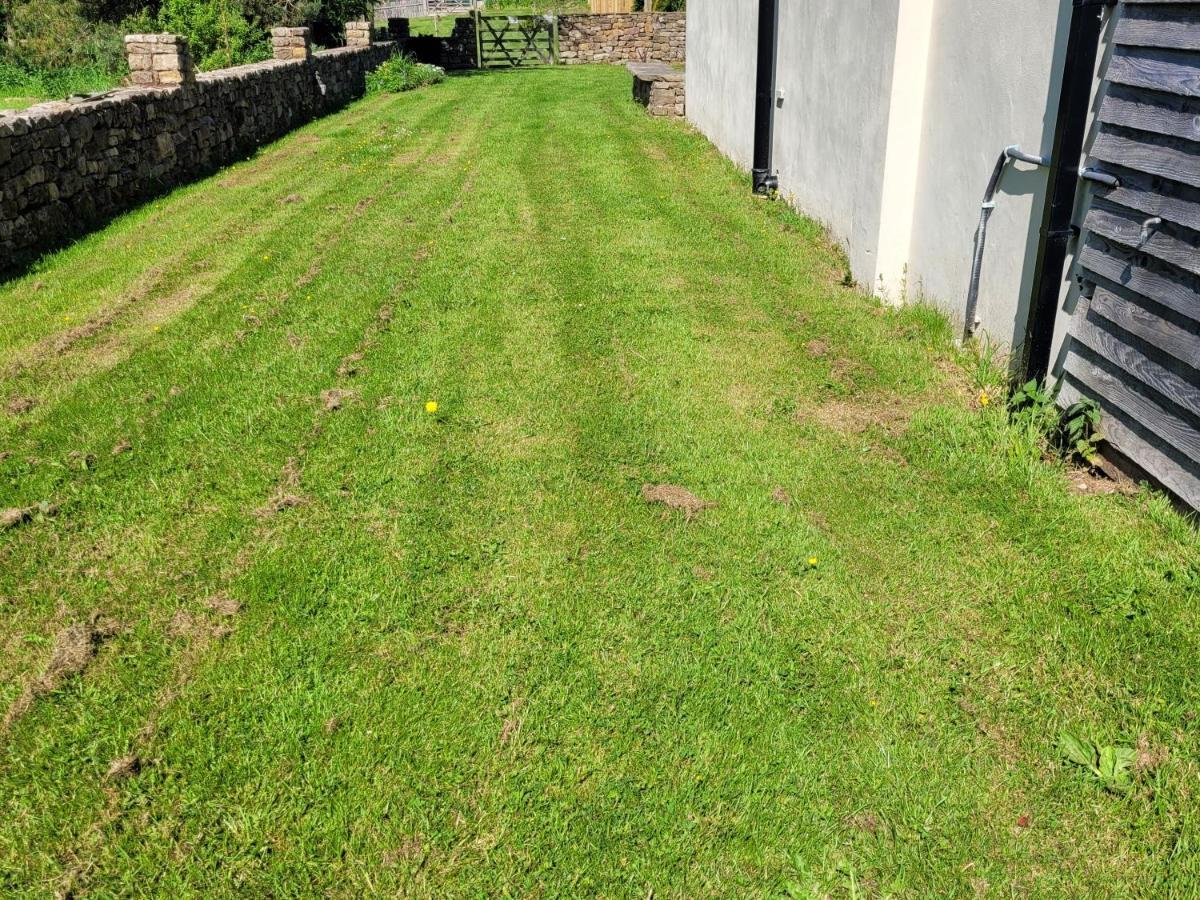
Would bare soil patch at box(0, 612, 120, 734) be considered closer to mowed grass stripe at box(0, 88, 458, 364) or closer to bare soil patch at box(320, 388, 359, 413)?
bare soil patch at box(320, 388, 359, 413)

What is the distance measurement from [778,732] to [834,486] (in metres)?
1.67

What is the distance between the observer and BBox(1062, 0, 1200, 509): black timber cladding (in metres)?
3.61

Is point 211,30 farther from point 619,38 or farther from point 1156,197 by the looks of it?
point 1156,197

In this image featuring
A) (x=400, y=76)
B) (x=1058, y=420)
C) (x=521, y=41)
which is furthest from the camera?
(x=521, y=41)

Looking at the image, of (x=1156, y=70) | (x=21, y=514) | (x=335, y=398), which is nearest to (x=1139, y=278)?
(x=1156, y=70)

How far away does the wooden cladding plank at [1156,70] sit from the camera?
3.57 m

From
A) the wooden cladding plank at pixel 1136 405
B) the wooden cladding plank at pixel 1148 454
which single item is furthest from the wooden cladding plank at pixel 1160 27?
the wooden cladding plank at pixel 1148 454

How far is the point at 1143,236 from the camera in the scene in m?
3.81

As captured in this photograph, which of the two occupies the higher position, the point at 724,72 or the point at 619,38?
the point at 619,38

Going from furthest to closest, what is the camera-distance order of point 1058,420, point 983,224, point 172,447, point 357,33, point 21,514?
point 357,33, point 983,224, point 172,447, point 1058,420, point 21,514

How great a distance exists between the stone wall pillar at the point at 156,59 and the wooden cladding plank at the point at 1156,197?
10.5 metres

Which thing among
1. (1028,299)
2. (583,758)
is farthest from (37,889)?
(1028,299)

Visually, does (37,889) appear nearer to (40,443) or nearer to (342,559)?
(342,559)

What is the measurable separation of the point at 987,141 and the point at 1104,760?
12.0 ft
